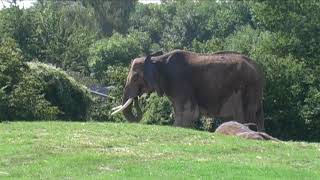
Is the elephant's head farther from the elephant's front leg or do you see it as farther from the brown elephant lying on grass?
the brown elephant lying on grass

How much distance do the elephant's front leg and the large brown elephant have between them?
48 mm

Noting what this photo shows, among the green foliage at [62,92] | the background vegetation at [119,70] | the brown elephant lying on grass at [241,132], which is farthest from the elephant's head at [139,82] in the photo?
the green foliage at [62,92]

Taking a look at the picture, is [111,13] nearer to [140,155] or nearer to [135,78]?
[135,78]

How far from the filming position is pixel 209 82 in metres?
30.2

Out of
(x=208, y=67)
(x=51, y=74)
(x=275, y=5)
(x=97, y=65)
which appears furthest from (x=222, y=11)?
(x=208, y=67)

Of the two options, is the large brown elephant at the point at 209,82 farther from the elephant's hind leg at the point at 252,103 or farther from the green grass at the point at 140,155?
the green grass at the point at 140,155

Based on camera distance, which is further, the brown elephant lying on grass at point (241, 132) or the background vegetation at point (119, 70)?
the background vegetation at point (119, 70)

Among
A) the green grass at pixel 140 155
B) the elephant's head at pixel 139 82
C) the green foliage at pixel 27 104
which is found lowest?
the green foliage at pixel 27 104

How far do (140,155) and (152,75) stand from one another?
1088 cm

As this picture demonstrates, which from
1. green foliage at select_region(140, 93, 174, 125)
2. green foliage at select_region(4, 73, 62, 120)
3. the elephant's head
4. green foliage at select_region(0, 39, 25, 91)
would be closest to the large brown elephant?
the elephant's head

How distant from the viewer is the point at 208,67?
30281 millimetres

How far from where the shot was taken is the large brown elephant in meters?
30.1

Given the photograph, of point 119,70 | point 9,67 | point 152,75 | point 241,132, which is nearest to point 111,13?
point 119,70

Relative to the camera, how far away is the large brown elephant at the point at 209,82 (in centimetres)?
3012
